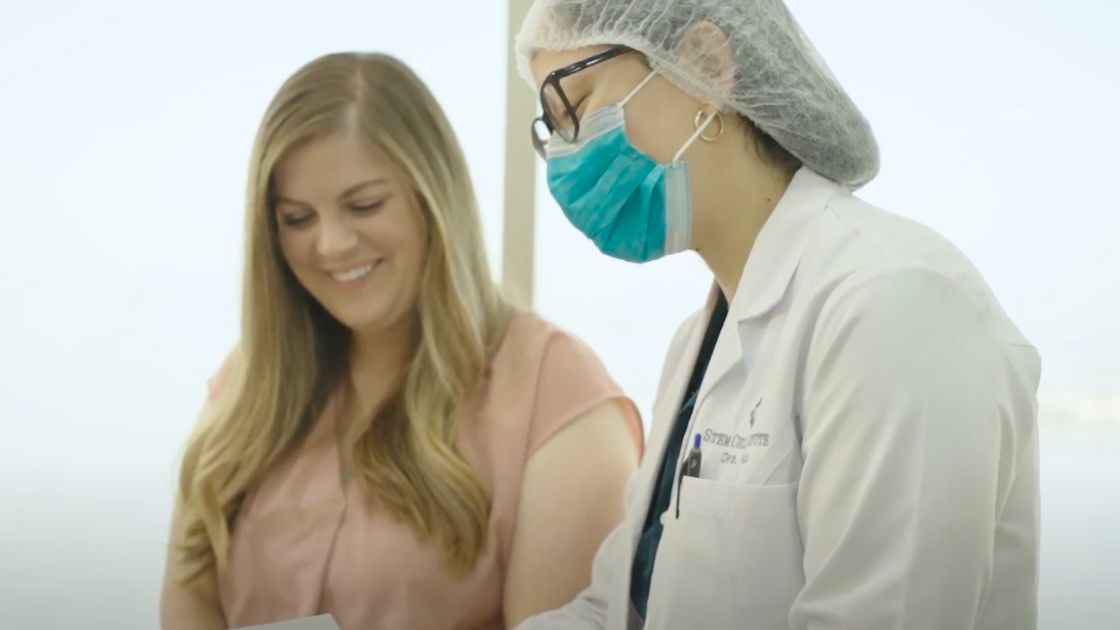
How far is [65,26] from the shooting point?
182cm

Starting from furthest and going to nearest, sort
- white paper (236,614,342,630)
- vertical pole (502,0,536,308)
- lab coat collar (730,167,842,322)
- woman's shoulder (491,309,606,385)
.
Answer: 1. vertical pole (502,0,536,308)
2. woman's shoulder (491,309,606,385)
3. white paper (236,614,342,630)
4. lab coat collar (730,167,842,322)

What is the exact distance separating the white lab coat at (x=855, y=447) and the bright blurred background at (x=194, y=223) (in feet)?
2.61

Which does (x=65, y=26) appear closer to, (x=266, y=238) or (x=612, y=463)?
(x=266, y=238)

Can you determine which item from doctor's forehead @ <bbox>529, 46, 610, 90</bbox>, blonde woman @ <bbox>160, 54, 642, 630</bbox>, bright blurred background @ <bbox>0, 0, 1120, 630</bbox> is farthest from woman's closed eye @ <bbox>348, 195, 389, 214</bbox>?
doctor's forehead @ <bbox>529, 46, 610, 90</bbox>

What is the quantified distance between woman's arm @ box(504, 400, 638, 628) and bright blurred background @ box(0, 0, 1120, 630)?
43 cm

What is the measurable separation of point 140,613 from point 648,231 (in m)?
1.31

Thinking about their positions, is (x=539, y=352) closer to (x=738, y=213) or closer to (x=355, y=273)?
(x=355, y=273)

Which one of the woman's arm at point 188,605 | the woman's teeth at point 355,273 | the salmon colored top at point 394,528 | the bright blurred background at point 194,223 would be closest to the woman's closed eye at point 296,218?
the woman's teeth at point 355,273

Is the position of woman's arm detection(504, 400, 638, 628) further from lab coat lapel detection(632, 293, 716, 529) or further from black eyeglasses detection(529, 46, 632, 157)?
black eyeglasses detection(529, 46, 632, 157)

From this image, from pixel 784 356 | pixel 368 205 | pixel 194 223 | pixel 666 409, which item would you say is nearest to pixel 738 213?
pixel 784 356

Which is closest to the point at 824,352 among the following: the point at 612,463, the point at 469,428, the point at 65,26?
the point at 612,463

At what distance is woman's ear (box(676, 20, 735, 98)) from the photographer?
116 centimetres

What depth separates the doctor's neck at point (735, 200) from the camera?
46.0 inches

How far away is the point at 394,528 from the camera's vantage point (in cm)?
156
